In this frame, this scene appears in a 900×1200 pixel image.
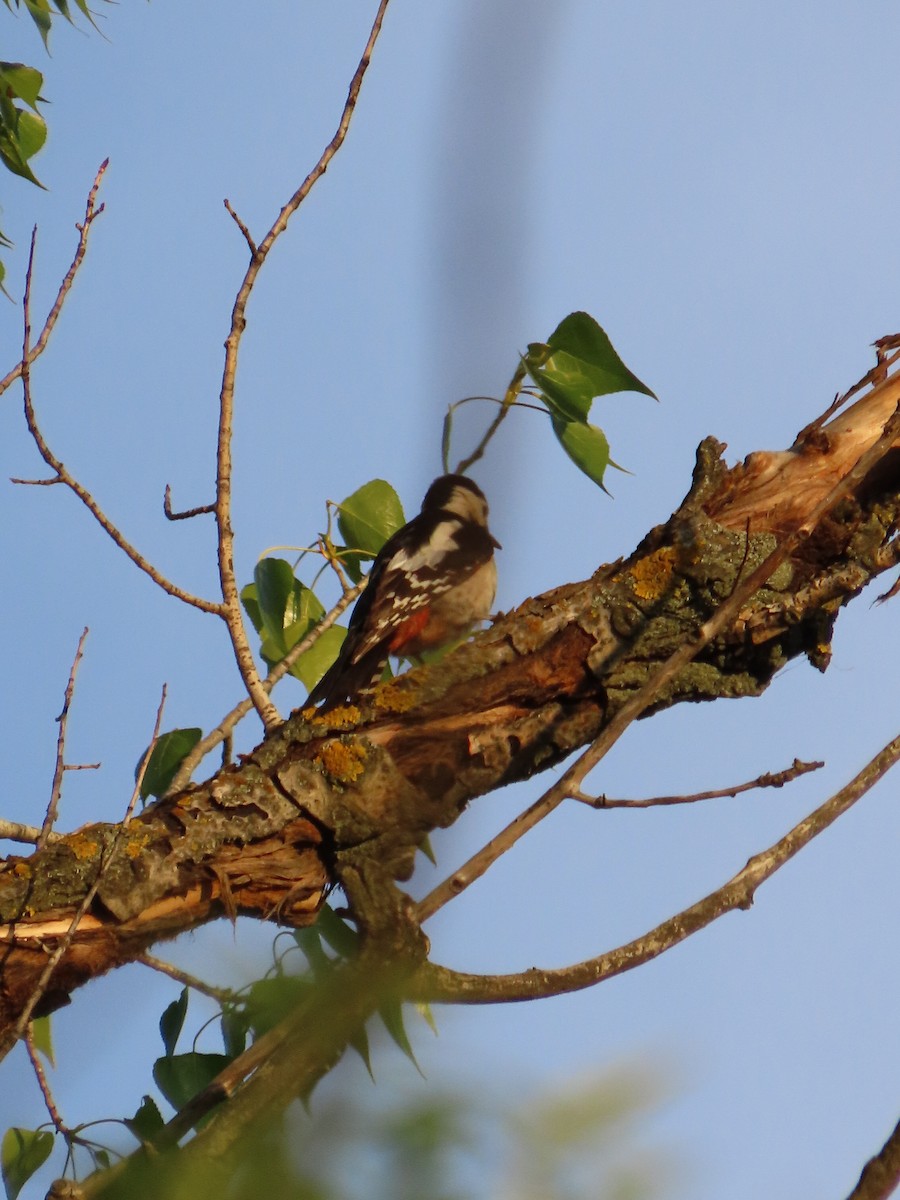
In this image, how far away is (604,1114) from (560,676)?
222 cm

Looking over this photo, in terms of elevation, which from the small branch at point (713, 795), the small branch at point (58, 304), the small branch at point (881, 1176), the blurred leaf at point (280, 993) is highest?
the small branch at point (58, 304)

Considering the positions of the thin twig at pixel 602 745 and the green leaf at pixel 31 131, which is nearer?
the thin twig at pixel 602 745

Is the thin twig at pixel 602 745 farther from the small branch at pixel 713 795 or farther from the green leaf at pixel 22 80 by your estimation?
the green leaf at pixel 22 80

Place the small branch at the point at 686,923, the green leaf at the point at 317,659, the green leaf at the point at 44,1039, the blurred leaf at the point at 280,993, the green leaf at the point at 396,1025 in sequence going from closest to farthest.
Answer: the green leaf at the point at 396,1025 → the blurred leaf at the point at 280,993 → the small branch at the point at 686,923 → the green leaf at the point at 44,1039 → the green leaf at the point at 317,659

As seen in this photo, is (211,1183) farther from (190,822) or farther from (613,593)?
(613,593)

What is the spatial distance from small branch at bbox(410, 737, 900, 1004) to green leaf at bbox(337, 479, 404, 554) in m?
1.97

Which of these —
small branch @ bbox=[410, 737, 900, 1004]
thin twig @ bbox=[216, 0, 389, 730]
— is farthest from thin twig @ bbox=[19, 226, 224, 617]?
small branch @ bbox=[410, 737, 900, 1004]

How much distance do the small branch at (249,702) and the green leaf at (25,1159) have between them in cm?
96

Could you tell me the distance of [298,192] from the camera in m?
3.19

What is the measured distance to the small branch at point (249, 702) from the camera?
11.4 feet

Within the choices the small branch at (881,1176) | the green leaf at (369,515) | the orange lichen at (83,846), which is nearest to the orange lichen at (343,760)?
the orange lichen at (83,846)

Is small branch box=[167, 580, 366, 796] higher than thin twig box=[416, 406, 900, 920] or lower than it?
higher

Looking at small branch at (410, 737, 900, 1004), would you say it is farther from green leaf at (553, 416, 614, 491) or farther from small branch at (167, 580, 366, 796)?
small branch at (167, 580, 366, 796)

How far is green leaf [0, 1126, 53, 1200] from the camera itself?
246 cm
